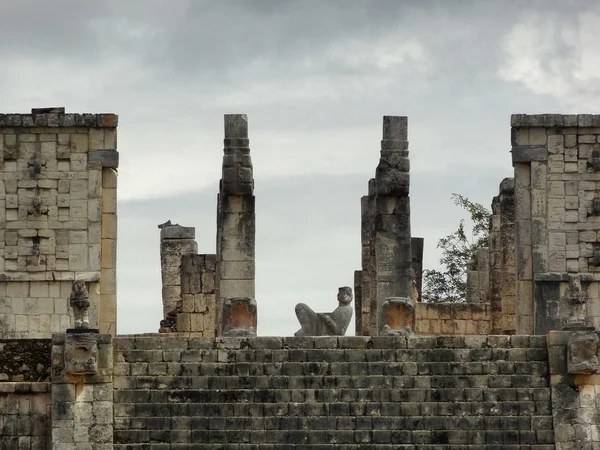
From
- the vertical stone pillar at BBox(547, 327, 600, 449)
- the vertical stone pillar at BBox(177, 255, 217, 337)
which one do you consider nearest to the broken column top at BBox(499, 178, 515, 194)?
the vertical stone pillar at BBox(177, 255, 217, 337)

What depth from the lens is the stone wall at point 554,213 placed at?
35.8m

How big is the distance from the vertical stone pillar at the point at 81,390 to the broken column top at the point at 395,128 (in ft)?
22.8

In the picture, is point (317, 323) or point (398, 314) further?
point (317, 323)

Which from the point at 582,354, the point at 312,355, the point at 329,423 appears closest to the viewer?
the point at 329,423

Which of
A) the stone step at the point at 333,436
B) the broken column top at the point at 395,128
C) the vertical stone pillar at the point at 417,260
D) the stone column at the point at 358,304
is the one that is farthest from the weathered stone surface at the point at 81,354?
the vertical stone pillar at the point at 417,260

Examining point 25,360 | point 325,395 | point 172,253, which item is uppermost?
point 172,253

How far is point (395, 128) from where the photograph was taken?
115 feet

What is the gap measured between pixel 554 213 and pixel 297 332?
16.8ft

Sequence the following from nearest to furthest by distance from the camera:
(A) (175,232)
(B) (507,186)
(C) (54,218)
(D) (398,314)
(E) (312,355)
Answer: (E) (312,355), (D) (398,314), (C) (54,218), (B) (507,186), (A) (175,232)

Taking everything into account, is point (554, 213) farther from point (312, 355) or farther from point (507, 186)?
point (312, 355)

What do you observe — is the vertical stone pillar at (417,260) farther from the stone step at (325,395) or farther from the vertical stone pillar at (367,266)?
the stone step at (325,395)

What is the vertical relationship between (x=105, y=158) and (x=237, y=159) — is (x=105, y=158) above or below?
above

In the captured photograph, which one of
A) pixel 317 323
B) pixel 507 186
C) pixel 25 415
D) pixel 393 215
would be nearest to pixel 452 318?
pixel 507 186

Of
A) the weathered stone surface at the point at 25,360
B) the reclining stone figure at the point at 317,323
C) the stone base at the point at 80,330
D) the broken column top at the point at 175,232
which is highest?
the broken column top at the point at 175,232
